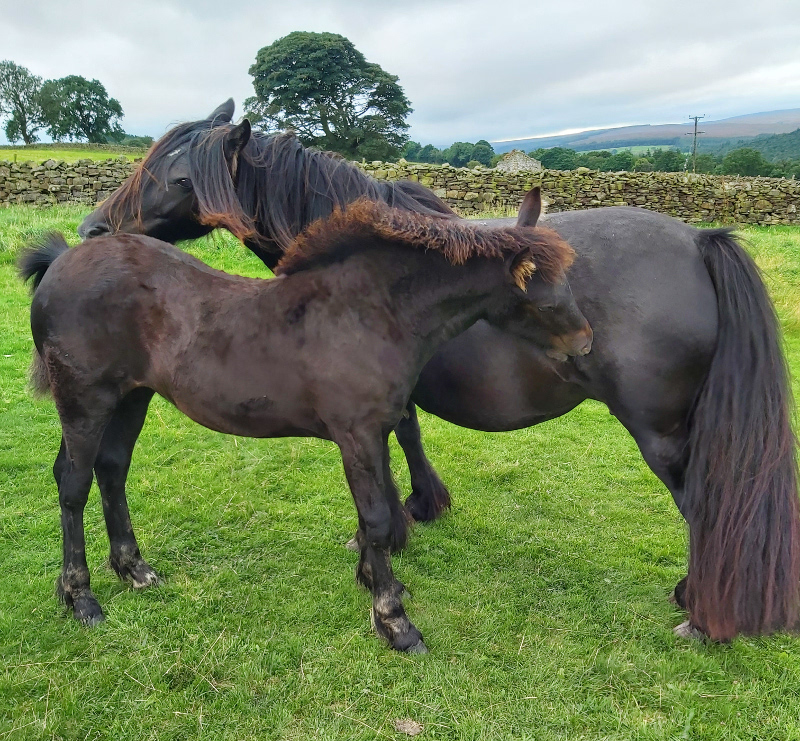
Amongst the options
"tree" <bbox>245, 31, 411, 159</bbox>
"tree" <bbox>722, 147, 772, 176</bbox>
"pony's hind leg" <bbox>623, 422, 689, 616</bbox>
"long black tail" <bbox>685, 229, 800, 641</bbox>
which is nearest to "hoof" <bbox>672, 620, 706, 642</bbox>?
"long black tail" <bbox>685, 229, 800, 641</bbox>

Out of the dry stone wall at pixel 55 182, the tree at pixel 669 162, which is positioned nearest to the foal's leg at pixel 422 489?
the dry stone wall at pixel 55 182

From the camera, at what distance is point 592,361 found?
2.34m

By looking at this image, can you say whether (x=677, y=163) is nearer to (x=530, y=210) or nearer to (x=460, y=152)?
(x=460, y=152)

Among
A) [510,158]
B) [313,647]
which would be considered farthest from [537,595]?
[510,158]

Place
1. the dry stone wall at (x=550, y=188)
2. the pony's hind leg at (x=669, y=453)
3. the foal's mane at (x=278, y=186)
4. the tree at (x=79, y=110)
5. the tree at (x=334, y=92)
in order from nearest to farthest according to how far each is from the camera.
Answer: the pony's hind leg at (x=669, y=453), the foal's mane at (x=278, y=186), the dry stone wall at (x=550, y=188), the tree at (x=334, y=92), the tree at (x=79, y=110)

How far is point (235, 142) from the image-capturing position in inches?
100

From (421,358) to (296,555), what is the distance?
1642mm

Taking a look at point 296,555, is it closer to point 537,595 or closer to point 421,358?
point 537,595

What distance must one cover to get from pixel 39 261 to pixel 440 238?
1985 mm

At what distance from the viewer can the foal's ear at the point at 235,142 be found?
2514 millimetres

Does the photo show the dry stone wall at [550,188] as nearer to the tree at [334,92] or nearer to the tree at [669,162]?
the tree at [334,92]

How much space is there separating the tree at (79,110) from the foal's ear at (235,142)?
170ft

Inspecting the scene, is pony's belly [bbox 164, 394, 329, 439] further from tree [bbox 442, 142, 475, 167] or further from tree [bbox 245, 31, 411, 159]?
tree [bbox 442, 142, 475, 167]

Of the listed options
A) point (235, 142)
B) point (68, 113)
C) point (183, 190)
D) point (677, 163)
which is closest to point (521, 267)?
point (235, 142)
